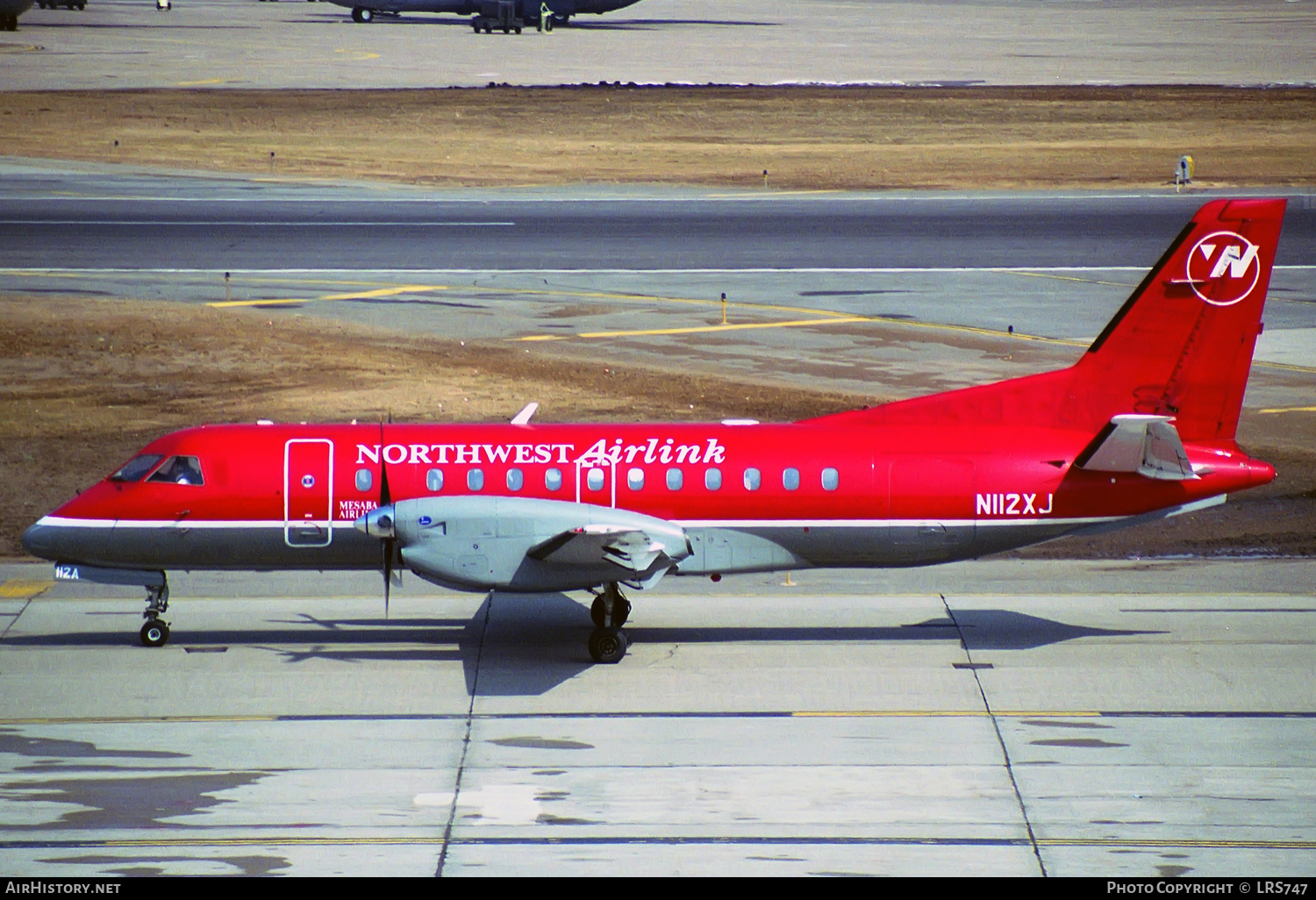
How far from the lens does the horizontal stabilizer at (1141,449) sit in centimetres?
2109

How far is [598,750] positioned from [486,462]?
4865 millimetres

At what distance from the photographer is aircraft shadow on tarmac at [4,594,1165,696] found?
2186 centimetres

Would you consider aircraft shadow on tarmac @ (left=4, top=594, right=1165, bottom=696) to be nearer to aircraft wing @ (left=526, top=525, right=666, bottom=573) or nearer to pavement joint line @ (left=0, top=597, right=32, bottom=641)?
pavement joint line @ (left=0, top=597, right=32, bottom=641)

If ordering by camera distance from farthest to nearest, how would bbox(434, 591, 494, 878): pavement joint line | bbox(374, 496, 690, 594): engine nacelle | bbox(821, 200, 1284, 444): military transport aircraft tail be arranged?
bbox(821, 200, 1284, 444): military transport aircraft tail, bbox(374, 496, 690, 594): engine nacelle, bbox(434, 591, 494, 878): pavement joint line

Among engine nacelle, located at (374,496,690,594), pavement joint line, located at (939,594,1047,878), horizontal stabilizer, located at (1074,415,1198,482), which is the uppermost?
horizontal stabilizer, located at (1074,415,1198,482)

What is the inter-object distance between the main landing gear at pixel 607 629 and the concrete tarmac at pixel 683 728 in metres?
0.32

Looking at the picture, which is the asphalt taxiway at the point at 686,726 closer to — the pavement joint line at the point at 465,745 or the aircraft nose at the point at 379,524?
the pavement joint line at the point at 465,745

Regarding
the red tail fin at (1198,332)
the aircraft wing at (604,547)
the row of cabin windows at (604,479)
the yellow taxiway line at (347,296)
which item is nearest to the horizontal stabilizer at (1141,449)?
the red tail fin at (1198,332)

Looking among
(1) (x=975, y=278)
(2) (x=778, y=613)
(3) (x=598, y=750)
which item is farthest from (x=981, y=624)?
(1) (x=975, y=278)

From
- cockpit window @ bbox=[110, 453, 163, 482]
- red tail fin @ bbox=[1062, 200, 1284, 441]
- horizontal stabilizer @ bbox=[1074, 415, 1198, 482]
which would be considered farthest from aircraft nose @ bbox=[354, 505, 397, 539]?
red tail fin @ bbox=[1062, 200, 1284, 441]

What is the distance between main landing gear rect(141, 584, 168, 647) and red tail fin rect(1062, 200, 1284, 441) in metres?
13.1

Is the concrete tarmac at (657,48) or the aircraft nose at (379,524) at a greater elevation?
the concrete tarmac at (657,48)

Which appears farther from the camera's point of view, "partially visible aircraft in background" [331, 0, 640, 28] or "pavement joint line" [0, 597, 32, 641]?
"partially visible aircraft in background" [331, 0, 640, 28]

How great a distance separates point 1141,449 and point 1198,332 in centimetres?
210
